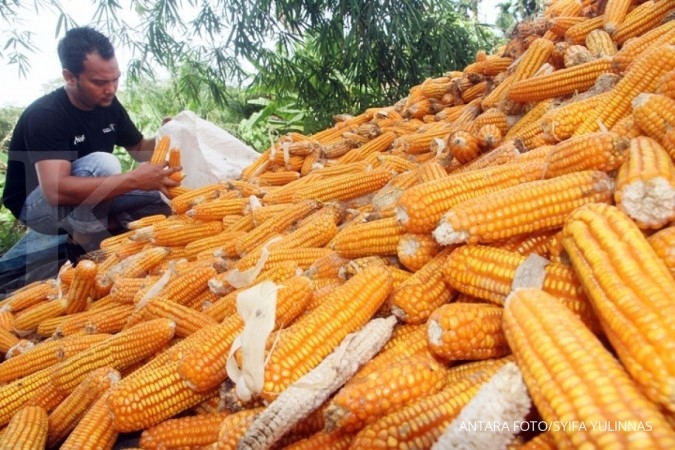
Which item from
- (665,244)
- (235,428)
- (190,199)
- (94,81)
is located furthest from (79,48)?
(665,244)

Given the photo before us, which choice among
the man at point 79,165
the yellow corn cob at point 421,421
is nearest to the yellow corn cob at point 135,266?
the man at point 79,165

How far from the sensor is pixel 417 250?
2.03 meters

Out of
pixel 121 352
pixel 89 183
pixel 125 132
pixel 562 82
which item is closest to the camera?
pixel 121 352

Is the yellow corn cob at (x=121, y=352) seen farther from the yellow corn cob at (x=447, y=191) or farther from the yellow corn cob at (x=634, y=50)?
the yellow corn cob at (x=634, y=50)

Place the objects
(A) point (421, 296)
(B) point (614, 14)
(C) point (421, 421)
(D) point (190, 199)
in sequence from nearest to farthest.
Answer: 1. (C) point (421, 421)
2. (A) point (421, 296)
3. (B) point (614, 14)
4. (D) point (190, 199)

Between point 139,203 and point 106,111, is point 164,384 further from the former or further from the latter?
point 106,111

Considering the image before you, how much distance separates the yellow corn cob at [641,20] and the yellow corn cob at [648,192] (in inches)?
99.7

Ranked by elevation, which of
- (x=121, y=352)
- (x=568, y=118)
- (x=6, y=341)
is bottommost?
(x=6, y=341)

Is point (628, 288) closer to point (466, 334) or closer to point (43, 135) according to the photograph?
point (466, 334)

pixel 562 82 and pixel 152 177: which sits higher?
pixel 562 82

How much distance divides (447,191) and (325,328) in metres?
0.79

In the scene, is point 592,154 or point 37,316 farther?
point 37,316

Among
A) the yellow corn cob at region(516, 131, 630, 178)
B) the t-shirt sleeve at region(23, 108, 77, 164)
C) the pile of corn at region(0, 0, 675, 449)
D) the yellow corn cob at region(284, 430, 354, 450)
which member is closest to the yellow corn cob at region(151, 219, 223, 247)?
the pile of corn at region(0, 0, 675, 449)

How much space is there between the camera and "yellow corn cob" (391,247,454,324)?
179cm
